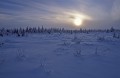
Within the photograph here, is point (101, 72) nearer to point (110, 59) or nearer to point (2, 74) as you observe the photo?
point (110, 59)

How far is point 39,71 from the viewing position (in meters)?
4.73

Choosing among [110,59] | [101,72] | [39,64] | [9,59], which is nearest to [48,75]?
[39,64]

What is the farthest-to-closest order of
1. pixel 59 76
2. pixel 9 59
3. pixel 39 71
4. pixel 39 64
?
pixel 9 59 → pixel 39 64 → pixel 39 71 → pixel 59 76

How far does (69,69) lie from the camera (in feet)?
16.3

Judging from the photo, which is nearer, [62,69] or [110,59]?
[62,69]

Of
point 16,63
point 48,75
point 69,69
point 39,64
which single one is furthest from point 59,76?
point 16,63

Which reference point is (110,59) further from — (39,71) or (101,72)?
(39,71)

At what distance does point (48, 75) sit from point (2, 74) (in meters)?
1.45

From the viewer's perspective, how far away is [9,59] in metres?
6.08

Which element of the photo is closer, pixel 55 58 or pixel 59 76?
pixel 59 76

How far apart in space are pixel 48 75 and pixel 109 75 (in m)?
1.92

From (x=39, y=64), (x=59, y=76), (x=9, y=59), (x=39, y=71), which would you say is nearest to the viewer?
(x=59, y=76)

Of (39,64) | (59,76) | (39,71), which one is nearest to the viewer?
(59,76)

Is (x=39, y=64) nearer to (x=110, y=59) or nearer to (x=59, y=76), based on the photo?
(x=59, y=76)
